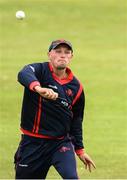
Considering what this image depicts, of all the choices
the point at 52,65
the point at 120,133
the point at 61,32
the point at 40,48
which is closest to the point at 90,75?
the point at 40,48

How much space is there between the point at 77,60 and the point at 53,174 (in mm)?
15346

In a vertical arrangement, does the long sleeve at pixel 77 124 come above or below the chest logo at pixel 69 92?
below

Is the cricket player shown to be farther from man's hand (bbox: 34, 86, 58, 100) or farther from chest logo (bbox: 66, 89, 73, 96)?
man's hand (bbox: 34, 86, 58, 100)

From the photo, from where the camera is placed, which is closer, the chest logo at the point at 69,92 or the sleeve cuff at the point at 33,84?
the sleeve cuff at the point at 33,84

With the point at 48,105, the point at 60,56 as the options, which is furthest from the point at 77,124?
the point at 60,56

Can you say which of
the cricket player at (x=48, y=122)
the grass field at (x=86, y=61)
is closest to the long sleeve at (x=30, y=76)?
the cricket player at (x=48, y=122)

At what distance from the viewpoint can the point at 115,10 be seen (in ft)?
137

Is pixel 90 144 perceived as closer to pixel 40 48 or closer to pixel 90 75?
pixel 90 75

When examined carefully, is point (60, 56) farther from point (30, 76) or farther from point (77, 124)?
point (77, 124)

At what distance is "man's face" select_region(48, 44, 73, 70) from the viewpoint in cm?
929

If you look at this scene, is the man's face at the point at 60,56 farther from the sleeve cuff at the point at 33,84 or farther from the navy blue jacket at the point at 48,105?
the sleeve cuff at the point at 33,84

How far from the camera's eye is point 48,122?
927 cm

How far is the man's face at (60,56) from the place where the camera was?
9289mm

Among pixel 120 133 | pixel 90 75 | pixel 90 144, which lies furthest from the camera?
pixel 90 75
